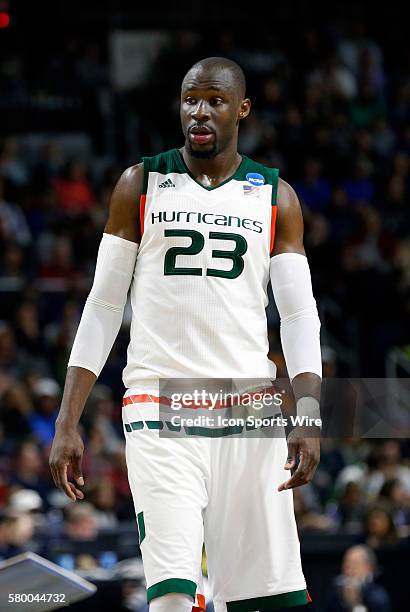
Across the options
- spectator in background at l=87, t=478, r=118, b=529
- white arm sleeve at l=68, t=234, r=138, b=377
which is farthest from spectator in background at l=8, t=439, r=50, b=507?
white arm sleeve at l=68, t=234, r=138, b=377

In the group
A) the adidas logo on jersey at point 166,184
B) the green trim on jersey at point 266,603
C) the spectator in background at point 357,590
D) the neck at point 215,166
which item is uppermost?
the neck at point 215,166

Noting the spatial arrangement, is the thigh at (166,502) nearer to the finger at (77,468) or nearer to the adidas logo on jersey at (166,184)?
the finger at (77,468)

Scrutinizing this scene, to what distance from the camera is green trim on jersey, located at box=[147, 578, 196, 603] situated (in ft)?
13.9

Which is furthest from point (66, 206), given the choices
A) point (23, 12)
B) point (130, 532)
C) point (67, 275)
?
point (130, 532)

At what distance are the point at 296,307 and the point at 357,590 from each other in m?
3.97

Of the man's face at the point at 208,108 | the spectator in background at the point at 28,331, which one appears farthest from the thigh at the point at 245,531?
the spectator in background at the point at 28,331

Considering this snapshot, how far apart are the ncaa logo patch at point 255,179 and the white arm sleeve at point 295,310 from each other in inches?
11.3

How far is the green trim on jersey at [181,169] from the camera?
4.79 metres

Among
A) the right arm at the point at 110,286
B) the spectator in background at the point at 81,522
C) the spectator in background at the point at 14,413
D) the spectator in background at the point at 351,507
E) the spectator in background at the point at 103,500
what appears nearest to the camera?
the right arm at the point at 110,286

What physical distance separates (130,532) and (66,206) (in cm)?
463

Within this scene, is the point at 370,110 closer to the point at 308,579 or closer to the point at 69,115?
the point at 69,115

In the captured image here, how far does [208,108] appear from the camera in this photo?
4691 millimetres

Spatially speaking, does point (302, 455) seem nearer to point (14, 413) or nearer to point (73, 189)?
point (14, 413)

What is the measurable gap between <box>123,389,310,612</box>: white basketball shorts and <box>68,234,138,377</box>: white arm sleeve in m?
0.24
